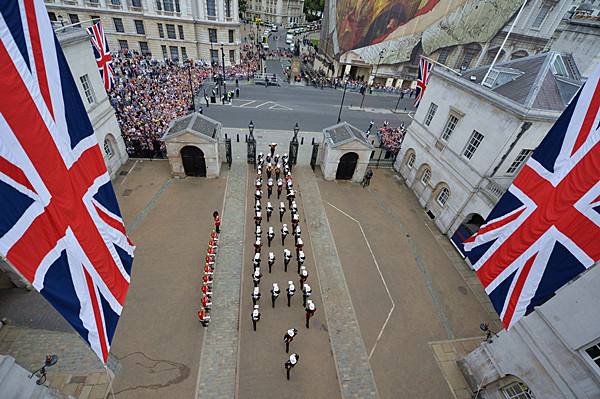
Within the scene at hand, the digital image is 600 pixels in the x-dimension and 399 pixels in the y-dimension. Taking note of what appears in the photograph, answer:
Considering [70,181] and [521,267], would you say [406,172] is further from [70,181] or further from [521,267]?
[70,181]

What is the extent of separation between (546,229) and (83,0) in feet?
186

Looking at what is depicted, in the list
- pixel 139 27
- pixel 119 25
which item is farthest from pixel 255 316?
Result: pixel 119 25

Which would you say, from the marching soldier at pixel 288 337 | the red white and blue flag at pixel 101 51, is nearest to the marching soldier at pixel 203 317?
the marching soldier at pixel 288 337

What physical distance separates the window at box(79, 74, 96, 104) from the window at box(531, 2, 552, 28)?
59.3 m

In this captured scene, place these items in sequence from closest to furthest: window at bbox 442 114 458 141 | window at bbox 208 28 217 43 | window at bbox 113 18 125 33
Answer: window at bbox 442 114 458 141
window at bbox 113 18 125 33
window at bbox 208 28 217 43

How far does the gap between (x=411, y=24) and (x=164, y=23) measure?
1497 inches

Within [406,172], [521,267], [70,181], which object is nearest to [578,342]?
[521,267]

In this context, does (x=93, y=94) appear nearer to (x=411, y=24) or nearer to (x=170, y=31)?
(x=170, y=31)

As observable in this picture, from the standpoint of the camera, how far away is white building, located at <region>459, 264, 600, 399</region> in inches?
302

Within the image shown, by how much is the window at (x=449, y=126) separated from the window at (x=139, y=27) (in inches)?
1834

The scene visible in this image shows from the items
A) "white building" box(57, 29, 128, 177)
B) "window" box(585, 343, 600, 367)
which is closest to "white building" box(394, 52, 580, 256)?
"window" box(585, 343, 600, 367)

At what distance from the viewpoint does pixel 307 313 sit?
12.5 meters

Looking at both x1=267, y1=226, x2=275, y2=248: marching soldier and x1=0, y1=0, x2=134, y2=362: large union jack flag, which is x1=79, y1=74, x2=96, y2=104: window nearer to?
x1=267, y1=226, x2=275, y2=248: marching soldier

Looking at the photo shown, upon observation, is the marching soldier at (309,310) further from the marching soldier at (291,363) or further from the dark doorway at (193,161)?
the dark doorway at (193,161)
